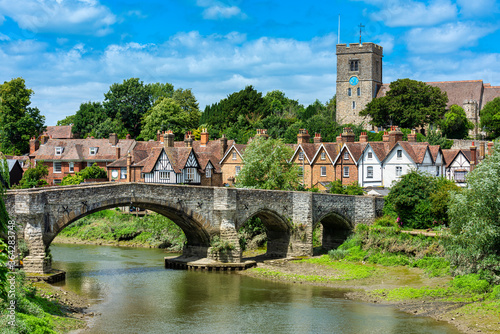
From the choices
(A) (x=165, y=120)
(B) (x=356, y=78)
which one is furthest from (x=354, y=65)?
(A) (x=165, y=120)

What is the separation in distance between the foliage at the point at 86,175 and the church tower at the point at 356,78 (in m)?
42.3

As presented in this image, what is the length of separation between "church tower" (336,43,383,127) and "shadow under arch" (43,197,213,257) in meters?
57.3

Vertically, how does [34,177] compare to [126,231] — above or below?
above

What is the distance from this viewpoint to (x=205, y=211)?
40625 mm

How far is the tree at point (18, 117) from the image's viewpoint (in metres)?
79.7

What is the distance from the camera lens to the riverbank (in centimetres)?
2825

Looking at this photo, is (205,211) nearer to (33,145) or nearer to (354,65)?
(33,145)

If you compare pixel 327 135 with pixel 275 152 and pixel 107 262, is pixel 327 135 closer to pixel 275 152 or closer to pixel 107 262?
pixel 275 152

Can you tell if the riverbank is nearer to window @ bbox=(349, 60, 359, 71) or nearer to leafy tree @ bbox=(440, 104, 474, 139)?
leafy tree @ bbox=(440, 104, 474, 139)

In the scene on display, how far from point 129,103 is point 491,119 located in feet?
166

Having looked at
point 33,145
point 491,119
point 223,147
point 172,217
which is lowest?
point 172,217

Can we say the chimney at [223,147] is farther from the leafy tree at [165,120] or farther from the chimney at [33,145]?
the chimney at [33,145]

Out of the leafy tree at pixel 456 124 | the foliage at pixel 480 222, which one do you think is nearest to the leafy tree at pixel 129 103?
the leafy tree at pixel 456 124

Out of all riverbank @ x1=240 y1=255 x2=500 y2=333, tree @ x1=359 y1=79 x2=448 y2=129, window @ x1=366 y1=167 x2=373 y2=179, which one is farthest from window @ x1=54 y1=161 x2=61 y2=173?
tree @ x1=359 y1=79 x2=448 y2=129
